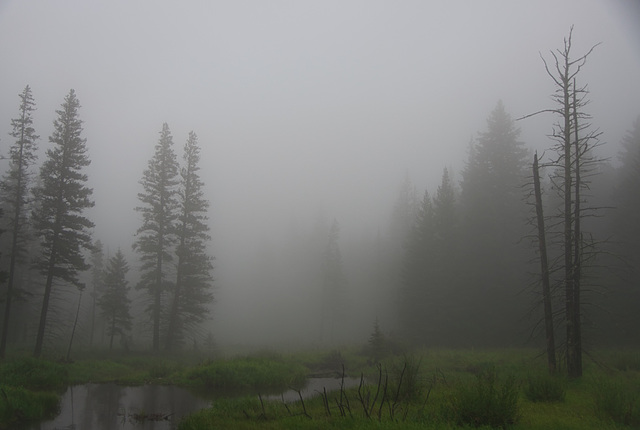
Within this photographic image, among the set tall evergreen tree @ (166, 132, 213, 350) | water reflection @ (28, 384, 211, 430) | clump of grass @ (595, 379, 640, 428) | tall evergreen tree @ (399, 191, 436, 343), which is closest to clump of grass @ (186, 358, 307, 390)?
water reflection @ (28, 384, 211, 430)

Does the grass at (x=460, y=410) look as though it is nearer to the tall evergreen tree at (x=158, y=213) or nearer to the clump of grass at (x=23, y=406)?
the clump of grass at (x=23, y=406)

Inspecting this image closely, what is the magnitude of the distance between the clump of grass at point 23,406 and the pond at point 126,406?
16.2 inches

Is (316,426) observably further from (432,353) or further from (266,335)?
(266,335)

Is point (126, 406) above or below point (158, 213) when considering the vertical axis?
below

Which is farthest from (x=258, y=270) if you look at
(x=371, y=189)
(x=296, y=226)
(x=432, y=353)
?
(x=371, y=189)

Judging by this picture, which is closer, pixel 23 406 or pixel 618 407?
pixel 618 407

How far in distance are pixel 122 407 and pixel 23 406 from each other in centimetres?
289

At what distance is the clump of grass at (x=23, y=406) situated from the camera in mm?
10107

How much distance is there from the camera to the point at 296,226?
86.9 metres

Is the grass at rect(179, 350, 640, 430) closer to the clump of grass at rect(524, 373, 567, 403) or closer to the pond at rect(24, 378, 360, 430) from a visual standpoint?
the clump of grass at rect(524, 373, 567, 403)

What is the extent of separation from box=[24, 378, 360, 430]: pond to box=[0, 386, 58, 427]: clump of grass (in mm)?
412

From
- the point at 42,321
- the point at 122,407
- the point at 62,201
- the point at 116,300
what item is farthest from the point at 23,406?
the point at 116,300

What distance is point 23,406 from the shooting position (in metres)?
10.7

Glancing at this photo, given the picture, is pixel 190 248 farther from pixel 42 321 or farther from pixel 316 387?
pixel 316 387
